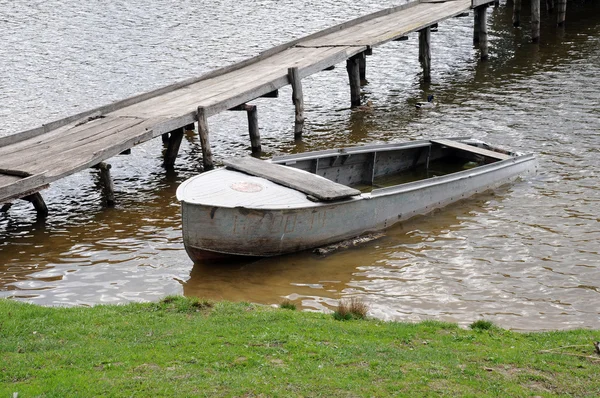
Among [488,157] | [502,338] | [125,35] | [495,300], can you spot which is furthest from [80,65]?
[502,338]

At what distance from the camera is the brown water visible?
13.9 m

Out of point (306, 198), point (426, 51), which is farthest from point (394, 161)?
point (426, 51)

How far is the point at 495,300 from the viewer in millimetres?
13406

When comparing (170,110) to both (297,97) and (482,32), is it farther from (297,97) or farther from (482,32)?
(482,32)

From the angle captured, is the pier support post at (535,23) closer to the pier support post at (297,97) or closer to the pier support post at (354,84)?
the pier support post at (354,84)

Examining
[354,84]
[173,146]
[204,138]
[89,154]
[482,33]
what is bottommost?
[173,146]

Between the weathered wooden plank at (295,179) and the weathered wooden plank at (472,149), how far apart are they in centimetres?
484

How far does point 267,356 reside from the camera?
9234 mm

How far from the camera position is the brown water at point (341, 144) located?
13930mm

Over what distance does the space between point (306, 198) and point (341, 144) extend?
794 cm

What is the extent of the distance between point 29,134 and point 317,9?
2485 cm

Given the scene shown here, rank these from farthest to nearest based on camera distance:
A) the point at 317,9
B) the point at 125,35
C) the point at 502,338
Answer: the point at 317,9 → the point at 125,35 → the point at 502,338

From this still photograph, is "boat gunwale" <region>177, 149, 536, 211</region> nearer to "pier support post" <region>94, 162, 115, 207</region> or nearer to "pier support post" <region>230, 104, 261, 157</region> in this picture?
"pier support post" <region>94, 162, 115, 207</region>

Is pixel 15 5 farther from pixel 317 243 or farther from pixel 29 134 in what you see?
pixel 317 243
